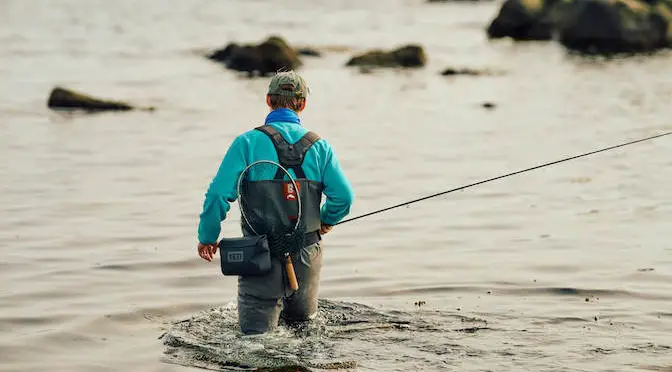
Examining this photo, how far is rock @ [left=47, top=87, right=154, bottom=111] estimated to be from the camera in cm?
2395

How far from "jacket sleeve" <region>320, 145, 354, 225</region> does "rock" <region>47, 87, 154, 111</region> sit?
16.6m

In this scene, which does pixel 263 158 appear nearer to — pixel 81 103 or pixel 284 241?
pixel 284 241

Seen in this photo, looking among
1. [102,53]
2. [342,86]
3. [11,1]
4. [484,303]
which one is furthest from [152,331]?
[11,1]

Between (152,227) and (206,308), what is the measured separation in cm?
364

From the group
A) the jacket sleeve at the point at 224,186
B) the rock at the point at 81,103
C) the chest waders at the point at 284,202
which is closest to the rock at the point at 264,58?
the rock at the point at 81,103

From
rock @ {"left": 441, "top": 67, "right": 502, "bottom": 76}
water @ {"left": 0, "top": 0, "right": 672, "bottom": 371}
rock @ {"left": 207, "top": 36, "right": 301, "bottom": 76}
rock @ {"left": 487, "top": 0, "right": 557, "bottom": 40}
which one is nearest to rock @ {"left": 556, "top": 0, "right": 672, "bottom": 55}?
rock @ {"left": 487, "top": 0, "right": 557, "bottom": 40}

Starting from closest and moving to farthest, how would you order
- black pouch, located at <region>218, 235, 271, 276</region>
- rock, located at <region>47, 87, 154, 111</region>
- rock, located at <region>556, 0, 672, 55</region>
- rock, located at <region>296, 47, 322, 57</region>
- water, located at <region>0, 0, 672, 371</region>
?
black pouch, located at <region>218, 235, 271, 276</region>, water, located at <region>0, 0, 672, 371</region>, rock, located at <region>47, 87, 154, 111</region>, rock, located at <region>296, 47, 322, 57</region>, rock, located at <region>556, 0, 672, 55</region>

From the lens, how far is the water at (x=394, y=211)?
892cm

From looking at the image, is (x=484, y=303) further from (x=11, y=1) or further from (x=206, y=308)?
(x=11, y=1)

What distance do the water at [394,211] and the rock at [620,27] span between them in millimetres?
3792

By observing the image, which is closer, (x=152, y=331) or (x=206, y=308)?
(x=152, y=331)

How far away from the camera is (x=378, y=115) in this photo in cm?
2381

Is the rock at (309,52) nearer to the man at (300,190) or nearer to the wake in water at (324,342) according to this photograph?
the wake in water at (324,342)

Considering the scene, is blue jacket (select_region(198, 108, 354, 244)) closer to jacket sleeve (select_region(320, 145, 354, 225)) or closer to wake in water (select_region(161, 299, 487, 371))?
jacket sleeve (select_region(320, 145, 354, 225))
